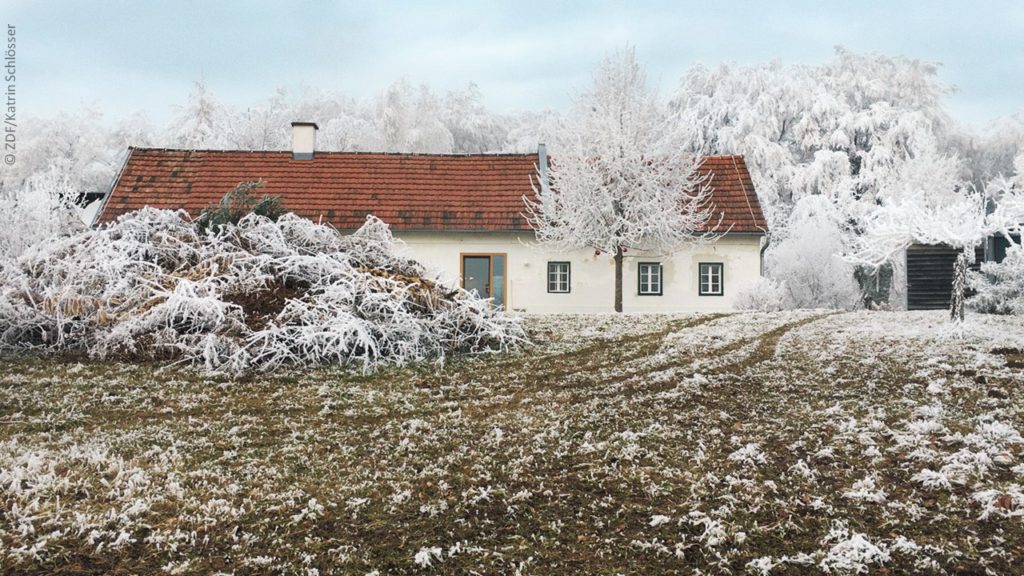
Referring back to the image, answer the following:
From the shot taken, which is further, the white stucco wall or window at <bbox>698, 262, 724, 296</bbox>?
window at <bbox>698, 262, 724, 296</bbox>

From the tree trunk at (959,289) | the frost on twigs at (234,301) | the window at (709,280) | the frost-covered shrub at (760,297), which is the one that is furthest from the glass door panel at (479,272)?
the tree trunk at (959,289)

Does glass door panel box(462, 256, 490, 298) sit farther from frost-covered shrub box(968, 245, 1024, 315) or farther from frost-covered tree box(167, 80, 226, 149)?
frost-covered tree box(167, 80, 226, 149)

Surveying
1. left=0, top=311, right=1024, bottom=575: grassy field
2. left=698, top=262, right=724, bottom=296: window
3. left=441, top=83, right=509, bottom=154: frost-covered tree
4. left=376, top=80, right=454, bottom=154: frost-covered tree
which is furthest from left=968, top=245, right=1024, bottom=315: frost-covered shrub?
left=441, top=83, right=509, bottom=154: frost-covered tree

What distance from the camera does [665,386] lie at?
359 inches

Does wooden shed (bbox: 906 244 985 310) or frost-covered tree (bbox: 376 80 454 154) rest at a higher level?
frost-covered tree (bbox: 376 80 454 154)

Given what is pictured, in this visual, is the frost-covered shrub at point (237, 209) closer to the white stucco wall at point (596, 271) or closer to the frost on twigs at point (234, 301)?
the frost on twigs at point (234, 301)

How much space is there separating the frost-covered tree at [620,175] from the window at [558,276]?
151cm

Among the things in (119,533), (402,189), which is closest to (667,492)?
(119,533)

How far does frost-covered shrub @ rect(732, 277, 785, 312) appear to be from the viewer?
818 inches

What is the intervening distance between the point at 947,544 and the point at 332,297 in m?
8.05

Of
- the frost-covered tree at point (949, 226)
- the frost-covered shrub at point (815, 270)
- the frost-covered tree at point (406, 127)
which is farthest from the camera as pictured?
the frost-covered tree at point (406, 127)

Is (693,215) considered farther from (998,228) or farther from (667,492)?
(667,492)

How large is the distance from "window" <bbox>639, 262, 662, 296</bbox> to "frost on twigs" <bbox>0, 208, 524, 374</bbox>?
1069 cm

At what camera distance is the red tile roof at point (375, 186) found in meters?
22.4
